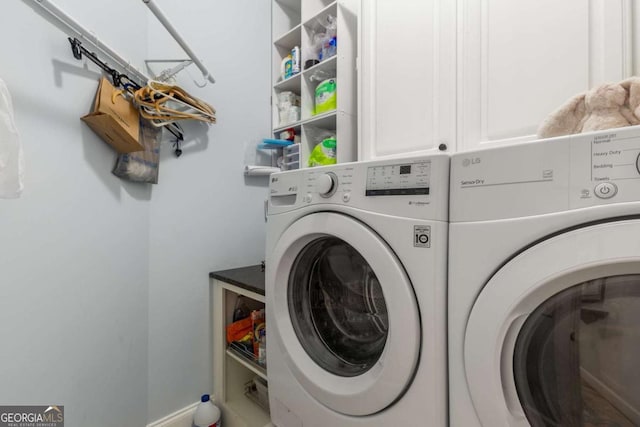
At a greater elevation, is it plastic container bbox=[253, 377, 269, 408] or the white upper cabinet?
the white upper cabinet

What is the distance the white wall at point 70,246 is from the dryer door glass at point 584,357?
50.1 inches

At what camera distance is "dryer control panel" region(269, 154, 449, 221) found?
22.0 inches

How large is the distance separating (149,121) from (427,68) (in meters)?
1.16

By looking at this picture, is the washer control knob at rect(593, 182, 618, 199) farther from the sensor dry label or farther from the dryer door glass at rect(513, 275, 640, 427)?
the sensor dry label

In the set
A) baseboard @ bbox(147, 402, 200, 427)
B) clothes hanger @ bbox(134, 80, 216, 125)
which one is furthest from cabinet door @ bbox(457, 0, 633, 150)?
baseboard @ bbox(147, 402, 200, 427)

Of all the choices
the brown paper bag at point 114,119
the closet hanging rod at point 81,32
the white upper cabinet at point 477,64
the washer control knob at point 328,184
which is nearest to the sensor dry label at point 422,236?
the washer control knob at point 328,184

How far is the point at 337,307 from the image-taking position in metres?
0.88

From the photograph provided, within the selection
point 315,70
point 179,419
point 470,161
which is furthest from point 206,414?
point 315,70

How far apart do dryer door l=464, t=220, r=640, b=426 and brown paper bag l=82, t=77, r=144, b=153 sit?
1158 millimetres

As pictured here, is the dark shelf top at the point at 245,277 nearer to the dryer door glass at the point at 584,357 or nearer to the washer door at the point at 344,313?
the washer door at the point at 344,313

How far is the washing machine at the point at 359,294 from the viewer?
1.80ft

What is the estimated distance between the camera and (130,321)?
1.09 metres

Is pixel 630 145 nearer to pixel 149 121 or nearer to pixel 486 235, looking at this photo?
pixel 486 235

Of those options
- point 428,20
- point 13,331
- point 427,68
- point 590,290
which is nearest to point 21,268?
point 13,331
